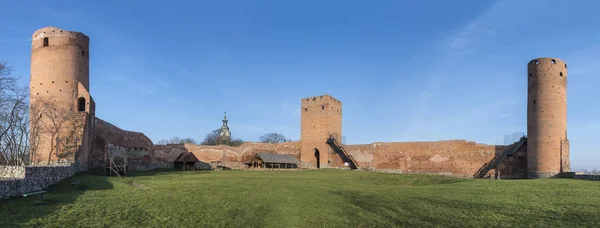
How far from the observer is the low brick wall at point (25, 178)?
11058mm

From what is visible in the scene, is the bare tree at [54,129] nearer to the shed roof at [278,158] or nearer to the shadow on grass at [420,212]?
the shed roof at [278,158]

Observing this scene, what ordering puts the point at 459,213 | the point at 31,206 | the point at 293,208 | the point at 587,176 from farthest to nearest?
the point at 587,176
the point at 293,208
the point at 459,213
the point at 31,206

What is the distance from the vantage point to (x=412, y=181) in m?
23.0

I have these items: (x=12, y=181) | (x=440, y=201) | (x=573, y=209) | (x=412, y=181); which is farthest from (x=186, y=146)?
(x=573, y=209)

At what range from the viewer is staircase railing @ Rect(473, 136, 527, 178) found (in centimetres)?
2974

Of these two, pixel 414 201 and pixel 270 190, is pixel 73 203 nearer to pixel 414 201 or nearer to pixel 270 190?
pixel 270 190

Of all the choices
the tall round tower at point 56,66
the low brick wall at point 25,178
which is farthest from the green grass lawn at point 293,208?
the tall round tower at point 56,66

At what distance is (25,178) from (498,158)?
31.2m

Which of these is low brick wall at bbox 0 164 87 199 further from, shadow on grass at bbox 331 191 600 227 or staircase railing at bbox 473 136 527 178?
staircase railing at bbox 473 136 527 178

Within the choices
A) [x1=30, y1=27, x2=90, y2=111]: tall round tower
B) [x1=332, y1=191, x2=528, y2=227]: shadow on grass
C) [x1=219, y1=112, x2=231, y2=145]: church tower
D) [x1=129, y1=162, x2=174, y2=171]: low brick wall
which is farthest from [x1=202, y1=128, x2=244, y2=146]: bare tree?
[x1=332, y1=191, x2=528, y2=227]: shadow on grass

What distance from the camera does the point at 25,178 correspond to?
41.2ft

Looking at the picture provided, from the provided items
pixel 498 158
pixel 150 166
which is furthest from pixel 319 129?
pixel 498 158

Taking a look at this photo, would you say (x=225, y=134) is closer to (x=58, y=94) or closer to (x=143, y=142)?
(x=143, y=142)

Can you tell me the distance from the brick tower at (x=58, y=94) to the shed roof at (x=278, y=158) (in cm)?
1670
